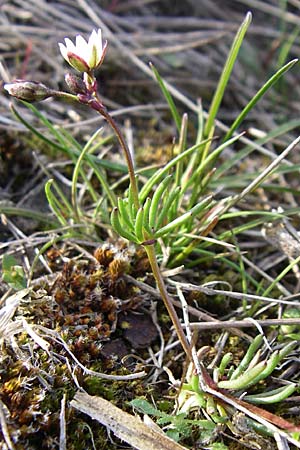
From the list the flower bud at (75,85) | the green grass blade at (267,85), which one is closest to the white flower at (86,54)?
the flower bud at (75,85)

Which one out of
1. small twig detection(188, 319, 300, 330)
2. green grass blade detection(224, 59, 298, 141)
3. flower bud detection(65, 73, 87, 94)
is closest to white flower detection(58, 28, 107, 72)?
flower bud detection(65, 73, 87, 94)

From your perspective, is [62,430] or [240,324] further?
[240,324]

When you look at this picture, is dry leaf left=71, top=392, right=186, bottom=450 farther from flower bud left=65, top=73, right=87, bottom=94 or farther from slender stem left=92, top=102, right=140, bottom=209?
flower bud left=65, top=73, right=87, bottom=94

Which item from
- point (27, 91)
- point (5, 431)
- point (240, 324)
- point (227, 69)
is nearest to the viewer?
point (5, 431)

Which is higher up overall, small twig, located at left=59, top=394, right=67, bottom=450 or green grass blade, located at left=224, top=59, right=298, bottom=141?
green grass blade, located at left=224, top=59, right=298, bottom=141

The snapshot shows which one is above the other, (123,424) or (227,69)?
(227,69)

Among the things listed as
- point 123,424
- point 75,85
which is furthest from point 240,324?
point 75,85

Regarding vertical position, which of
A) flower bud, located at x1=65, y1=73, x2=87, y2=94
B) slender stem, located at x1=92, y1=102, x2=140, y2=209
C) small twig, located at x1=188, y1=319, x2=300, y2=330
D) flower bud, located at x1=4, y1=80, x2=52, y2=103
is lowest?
small twig, located at x1=188, y1=319, x2=300, y2=330

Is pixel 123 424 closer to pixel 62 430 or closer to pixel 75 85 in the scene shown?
pixel 62 430

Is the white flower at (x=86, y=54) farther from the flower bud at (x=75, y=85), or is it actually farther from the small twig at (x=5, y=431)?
the small twig at (x=5, y=431)
